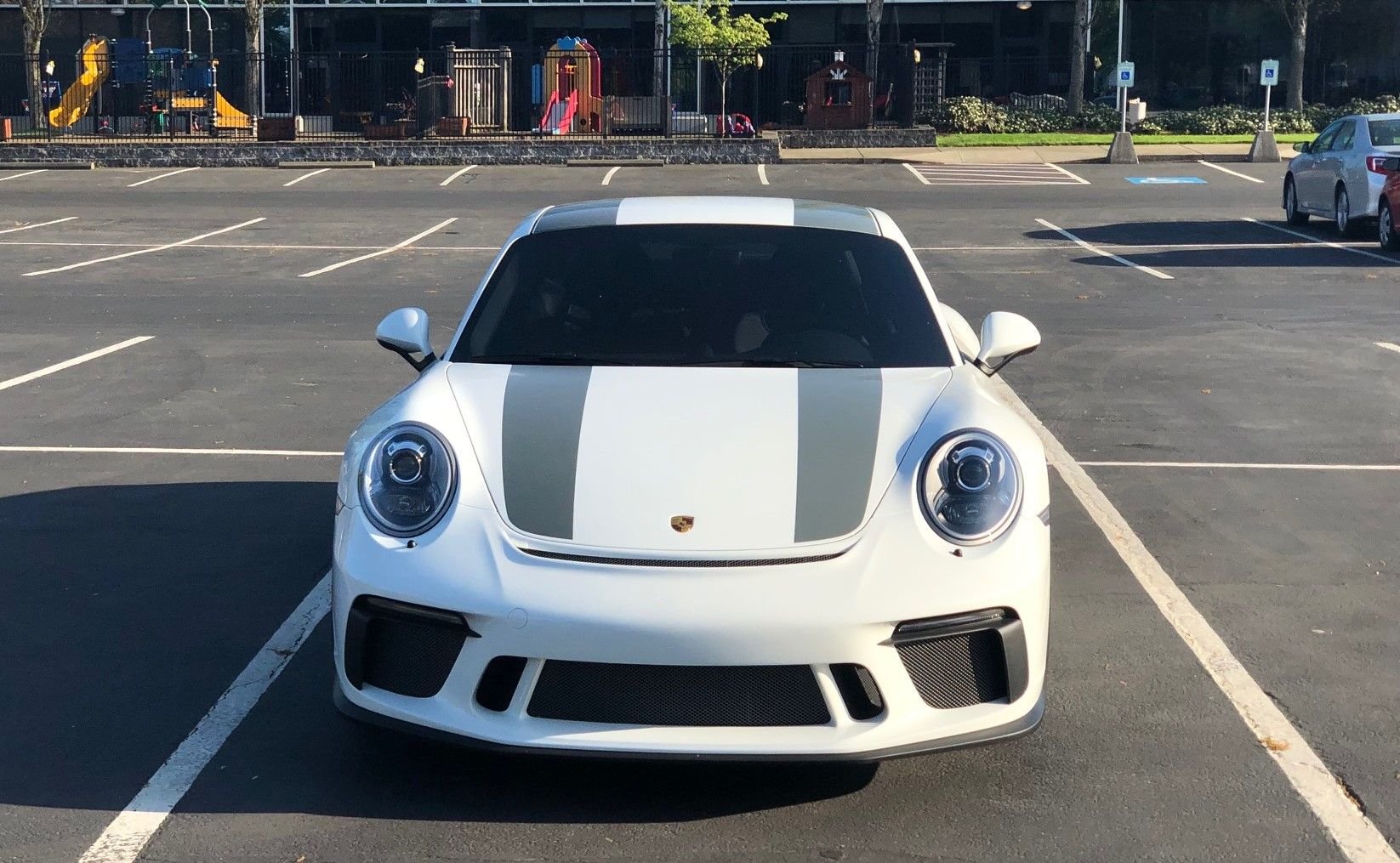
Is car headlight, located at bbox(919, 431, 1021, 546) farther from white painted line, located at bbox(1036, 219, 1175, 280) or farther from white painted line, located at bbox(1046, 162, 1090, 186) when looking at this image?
white painted line, located at bbox(1046, 162, 1090, 186)

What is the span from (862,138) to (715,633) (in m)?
31.1

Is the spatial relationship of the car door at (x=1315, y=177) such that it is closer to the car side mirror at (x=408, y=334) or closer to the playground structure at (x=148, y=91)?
the car side mirror at (x=408, y=334)

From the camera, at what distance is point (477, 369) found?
468 centimetres

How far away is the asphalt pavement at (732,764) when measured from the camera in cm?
379

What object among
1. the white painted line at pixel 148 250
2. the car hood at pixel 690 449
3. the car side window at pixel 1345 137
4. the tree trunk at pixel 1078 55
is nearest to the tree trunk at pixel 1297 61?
the tree trunk at pixel 1078 55

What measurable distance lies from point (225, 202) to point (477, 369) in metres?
22.5

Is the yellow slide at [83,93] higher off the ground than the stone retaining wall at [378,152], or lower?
higher

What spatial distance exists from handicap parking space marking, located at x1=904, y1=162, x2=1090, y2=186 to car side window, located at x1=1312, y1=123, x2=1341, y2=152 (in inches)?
259

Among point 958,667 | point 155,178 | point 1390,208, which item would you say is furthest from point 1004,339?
point 155,178

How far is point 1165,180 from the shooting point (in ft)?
88.8

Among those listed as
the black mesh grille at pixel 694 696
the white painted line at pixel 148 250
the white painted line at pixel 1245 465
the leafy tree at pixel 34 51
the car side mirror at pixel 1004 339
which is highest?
the leafy tree at pixel 34 51

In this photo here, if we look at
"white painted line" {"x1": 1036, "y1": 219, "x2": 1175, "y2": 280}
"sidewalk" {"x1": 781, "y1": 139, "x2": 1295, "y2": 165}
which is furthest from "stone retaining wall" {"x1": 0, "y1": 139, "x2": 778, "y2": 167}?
"white painted line" {"x1": 1036, "y1": 219, "x2": 1175, "y2": 280}

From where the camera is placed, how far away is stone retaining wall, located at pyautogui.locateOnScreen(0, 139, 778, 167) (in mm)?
31422

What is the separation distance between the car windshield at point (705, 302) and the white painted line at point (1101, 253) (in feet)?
37.7
